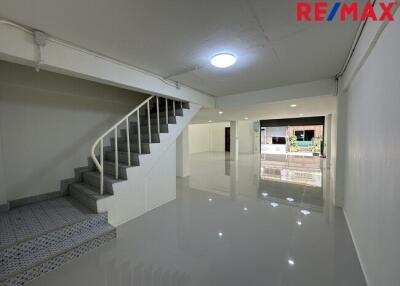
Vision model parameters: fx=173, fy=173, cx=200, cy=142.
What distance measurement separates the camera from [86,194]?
8.35 ft

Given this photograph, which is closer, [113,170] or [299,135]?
[113,170]

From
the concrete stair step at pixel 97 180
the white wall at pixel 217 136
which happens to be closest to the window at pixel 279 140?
the white wall at pixel 217 136

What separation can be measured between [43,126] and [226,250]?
3306 mm

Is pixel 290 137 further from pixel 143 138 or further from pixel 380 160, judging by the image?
pixel 380 160

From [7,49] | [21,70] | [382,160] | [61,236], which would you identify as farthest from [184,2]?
[21,70]

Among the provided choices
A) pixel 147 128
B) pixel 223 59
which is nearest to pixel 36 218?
pixel 147 128

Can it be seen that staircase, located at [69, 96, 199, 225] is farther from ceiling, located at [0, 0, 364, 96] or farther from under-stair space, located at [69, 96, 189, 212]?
ceiling, located at [0, 0, 364, 96]

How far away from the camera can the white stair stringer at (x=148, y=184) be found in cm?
253

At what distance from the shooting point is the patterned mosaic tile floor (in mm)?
1803

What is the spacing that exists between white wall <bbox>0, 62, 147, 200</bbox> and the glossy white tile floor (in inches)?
63.6

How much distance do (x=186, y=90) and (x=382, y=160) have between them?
120 inches

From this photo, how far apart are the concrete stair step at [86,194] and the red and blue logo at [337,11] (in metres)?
3.05

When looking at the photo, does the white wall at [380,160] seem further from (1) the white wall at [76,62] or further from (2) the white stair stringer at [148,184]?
(2) the white stair stringer at [148,184]

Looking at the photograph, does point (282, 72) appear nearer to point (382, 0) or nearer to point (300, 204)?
point (382, 0)
